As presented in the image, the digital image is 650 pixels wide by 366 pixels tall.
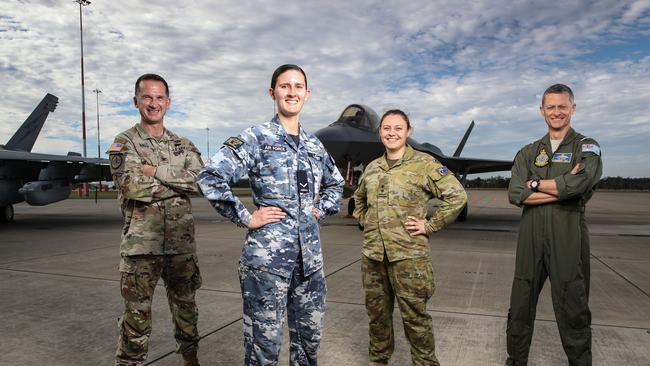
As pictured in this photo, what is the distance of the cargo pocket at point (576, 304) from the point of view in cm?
268

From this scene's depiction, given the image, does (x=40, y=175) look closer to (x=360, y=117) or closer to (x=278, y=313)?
(x=360, y=117)

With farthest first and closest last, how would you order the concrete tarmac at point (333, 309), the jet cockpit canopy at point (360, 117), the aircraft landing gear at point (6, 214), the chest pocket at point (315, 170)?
the aircraft landing gear at point (6, 214) < the jet cockpit canopy at point (360, 117) < the concrete tarmac at point (333, 309) < the chest pocket at point (315, 170)

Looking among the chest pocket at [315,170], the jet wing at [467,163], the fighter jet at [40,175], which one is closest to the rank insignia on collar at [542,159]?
the chest pocket at [315,170]

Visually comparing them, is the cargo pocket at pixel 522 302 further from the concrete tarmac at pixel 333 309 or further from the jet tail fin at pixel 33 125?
the jet tail fin at pixel 33 125

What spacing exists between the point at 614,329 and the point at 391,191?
2.66m

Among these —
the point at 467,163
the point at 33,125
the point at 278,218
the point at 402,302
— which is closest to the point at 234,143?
the point at 278,218

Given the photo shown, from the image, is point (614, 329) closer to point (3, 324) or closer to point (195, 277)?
point (195, 277)

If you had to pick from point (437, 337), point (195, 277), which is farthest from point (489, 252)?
point (195, 277)

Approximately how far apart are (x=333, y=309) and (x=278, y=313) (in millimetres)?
2418

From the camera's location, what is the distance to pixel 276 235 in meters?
2.08

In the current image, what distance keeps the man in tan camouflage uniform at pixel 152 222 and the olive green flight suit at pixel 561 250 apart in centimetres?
219

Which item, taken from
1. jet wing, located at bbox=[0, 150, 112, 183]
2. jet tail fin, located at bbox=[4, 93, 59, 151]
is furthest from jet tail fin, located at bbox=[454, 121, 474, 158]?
jet tail fin, located at bbox=[4, 93, 59, 151]

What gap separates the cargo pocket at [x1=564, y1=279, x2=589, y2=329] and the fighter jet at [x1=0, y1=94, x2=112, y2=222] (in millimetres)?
12832

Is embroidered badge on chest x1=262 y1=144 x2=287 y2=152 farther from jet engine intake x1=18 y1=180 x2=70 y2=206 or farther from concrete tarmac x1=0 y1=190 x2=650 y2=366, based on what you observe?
jet engine intake x1=18 y1=180 x2=70 y2=206
